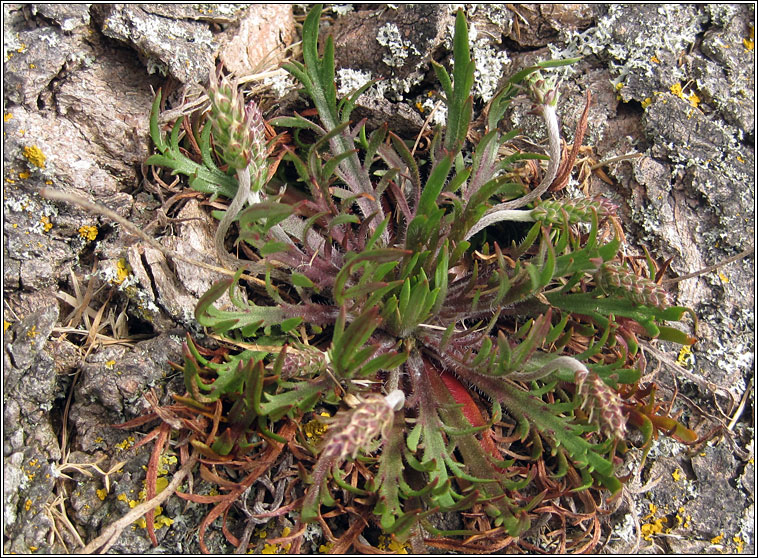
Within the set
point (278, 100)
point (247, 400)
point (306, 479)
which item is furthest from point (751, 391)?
point (278, 100)

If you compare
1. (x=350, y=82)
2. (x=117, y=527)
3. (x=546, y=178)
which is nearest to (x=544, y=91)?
(x=546, y=178)

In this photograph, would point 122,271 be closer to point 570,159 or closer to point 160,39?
point 160,39

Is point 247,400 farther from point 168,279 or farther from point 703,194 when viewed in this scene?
point 703,194

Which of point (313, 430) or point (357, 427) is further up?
point (357, 427)

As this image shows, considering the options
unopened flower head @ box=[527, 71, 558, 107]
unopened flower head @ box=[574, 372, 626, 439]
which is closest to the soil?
unopened flower head @ box=[527, 71, 558, 107]

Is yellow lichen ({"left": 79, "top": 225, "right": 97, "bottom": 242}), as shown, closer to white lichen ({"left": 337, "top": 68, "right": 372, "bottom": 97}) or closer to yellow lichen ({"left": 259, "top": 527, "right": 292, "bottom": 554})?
white lichen ({"left": 337, "top": 68, "right": 372, "bottom": 97})

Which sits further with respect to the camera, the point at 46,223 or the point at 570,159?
the point at 570,159
